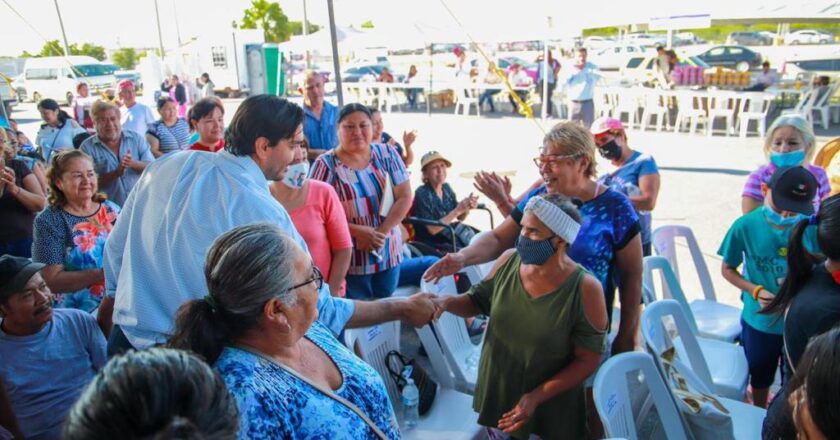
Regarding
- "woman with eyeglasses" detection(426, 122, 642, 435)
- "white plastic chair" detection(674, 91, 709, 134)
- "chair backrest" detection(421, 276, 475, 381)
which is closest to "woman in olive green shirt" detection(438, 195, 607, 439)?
"woman with eyeglasses" detection(426, 122, 642, 435)

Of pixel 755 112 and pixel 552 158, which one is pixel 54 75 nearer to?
pixel 755 112

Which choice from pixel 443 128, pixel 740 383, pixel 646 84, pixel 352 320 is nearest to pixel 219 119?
pixel 352 320

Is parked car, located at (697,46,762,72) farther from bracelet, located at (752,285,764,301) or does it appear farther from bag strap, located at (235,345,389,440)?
bag strap, located at (235,345,389,440)

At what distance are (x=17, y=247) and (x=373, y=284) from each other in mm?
2341

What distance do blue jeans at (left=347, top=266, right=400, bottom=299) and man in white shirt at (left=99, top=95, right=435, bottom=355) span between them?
5.29 ft

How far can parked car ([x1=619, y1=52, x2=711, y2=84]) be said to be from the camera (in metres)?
16.8

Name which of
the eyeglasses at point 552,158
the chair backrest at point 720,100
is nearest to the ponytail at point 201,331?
the eyeglasses at point 552,158

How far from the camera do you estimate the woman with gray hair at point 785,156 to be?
3611 mm

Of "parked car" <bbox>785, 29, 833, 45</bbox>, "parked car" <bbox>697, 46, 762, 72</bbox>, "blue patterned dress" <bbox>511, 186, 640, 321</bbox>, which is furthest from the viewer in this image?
"parked car" <bbox>785, 29, 833, 45</bbox>

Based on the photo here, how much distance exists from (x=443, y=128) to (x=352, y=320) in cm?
1355

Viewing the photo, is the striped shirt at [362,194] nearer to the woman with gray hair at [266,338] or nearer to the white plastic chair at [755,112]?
the woman with gray hair at [266,338]

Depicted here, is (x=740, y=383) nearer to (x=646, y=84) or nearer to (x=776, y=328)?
(x=776, y=328)

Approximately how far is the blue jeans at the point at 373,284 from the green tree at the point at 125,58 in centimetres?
4597

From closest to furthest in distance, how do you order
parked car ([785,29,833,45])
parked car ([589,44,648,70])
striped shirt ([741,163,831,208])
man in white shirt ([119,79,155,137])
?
striped shirt ([741,163,831,208])
man in white shirt ([119,79,155,137])
parked car ([589,44,648,70])
parked car ([785,29,833,45])
